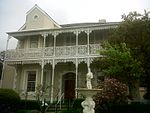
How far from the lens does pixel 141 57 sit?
15.4m

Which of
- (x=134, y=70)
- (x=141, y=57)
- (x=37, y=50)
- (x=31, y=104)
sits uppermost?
(x=37, y=50)

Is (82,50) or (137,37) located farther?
(82,50)

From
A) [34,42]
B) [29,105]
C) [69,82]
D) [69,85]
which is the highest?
[34,42]

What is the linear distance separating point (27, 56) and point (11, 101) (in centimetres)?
604

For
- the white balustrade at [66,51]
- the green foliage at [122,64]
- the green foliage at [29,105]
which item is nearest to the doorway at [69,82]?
the white balustrade at [66,51]

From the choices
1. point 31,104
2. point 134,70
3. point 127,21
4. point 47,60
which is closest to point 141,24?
point 127,21

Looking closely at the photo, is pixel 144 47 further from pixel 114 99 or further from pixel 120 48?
pixel 114 99

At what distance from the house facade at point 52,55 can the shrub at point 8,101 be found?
3.70m

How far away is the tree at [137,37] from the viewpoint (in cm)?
1535

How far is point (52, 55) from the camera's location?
21.0 metres

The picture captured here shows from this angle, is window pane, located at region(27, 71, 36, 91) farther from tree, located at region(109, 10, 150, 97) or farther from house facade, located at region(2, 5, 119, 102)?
tree, located at region(109, 10, 150, 97)

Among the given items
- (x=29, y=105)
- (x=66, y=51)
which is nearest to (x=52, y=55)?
A: (x=66, y=51)

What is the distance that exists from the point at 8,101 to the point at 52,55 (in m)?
6.36

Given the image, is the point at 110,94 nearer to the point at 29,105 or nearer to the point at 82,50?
the point at 82,50
